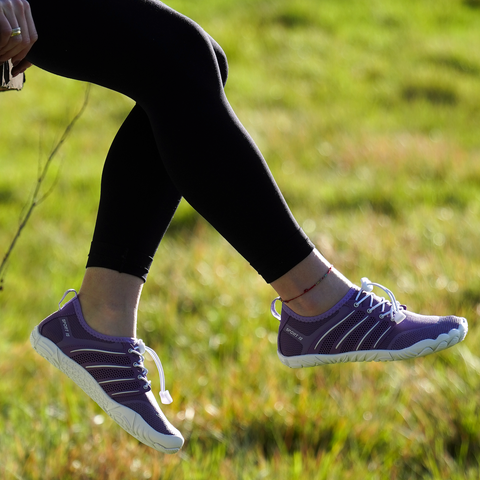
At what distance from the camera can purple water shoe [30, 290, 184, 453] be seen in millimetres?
1771

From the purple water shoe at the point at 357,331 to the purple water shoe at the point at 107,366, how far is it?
1.41 ft

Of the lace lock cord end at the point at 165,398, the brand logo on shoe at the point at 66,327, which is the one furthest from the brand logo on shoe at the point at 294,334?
the brand logo on shoe at the point at 66,327

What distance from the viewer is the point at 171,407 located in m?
2.95

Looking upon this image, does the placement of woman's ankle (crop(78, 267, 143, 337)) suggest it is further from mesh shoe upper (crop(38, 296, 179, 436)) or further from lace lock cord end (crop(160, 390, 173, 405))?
lace lock cord end (crop(160, 390, 173, 405))

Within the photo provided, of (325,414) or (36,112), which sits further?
(36,112)

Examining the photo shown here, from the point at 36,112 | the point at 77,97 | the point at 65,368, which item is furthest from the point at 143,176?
the point at 77,97

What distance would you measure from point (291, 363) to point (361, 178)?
4275mm

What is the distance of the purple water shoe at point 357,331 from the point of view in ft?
5.90

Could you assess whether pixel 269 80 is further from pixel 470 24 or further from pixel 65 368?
pixel 65 368

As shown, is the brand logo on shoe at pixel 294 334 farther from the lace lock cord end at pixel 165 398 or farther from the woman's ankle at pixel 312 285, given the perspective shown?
the lace lock cord end at pixel 165 398

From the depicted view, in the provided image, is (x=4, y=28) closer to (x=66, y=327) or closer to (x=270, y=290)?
(x=66, y=327)

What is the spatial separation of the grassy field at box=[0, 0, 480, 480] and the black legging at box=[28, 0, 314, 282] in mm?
1259

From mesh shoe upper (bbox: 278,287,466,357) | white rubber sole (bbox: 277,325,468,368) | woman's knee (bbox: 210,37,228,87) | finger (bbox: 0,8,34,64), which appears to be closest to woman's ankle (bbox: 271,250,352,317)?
mesh shoe upper (bbox: 278,287,466,357)

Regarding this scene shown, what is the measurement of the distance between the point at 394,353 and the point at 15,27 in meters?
1.31
